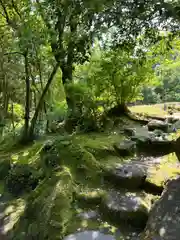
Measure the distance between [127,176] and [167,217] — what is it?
145 centimetres

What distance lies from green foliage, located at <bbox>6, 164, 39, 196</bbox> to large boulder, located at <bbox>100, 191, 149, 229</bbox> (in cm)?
163

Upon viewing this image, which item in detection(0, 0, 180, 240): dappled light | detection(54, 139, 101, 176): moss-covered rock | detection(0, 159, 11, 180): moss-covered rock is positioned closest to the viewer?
detection(0, 0, 180, 240): dappled light

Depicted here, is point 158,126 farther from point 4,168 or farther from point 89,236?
point 89,236

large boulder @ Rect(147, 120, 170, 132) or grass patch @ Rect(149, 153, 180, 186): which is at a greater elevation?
large boulder @ Rect(147, 120, 170, 132)

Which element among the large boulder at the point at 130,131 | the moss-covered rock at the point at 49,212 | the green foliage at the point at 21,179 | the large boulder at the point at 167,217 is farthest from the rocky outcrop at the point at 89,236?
the large boulder at the point at 130,131

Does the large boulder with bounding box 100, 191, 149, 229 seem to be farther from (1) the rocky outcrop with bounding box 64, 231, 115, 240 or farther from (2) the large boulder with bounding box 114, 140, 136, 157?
(2) the large boulder with bounding box 114, 140, 136, 157

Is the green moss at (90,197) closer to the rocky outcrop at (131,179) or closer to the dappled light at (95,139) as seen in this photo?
the dappled light at (95,139)

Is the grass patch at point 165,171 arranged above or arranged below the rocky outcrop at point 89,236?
above

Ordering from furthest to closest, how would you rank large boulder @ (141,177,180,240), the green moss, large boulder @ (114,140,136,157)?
large boulder @ (114,140,136,157) < the green moss < large boulder @ (141,177,180,240)

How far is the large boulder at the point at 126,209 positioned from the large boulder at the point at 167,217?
1.38 feet

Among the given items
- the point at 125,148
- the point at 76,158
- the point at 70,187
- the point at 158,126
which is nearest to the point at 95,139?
the point at 125,148

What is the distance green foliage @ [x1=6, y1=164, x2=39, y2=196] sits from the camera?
455cm

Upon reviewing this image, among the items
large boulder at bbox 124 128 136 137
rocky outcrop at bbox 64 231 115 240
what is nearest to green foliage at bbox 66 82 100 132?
large boulder at bbox 124 128 136 137

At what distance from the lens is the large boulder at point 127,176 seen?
3703 millimetres
